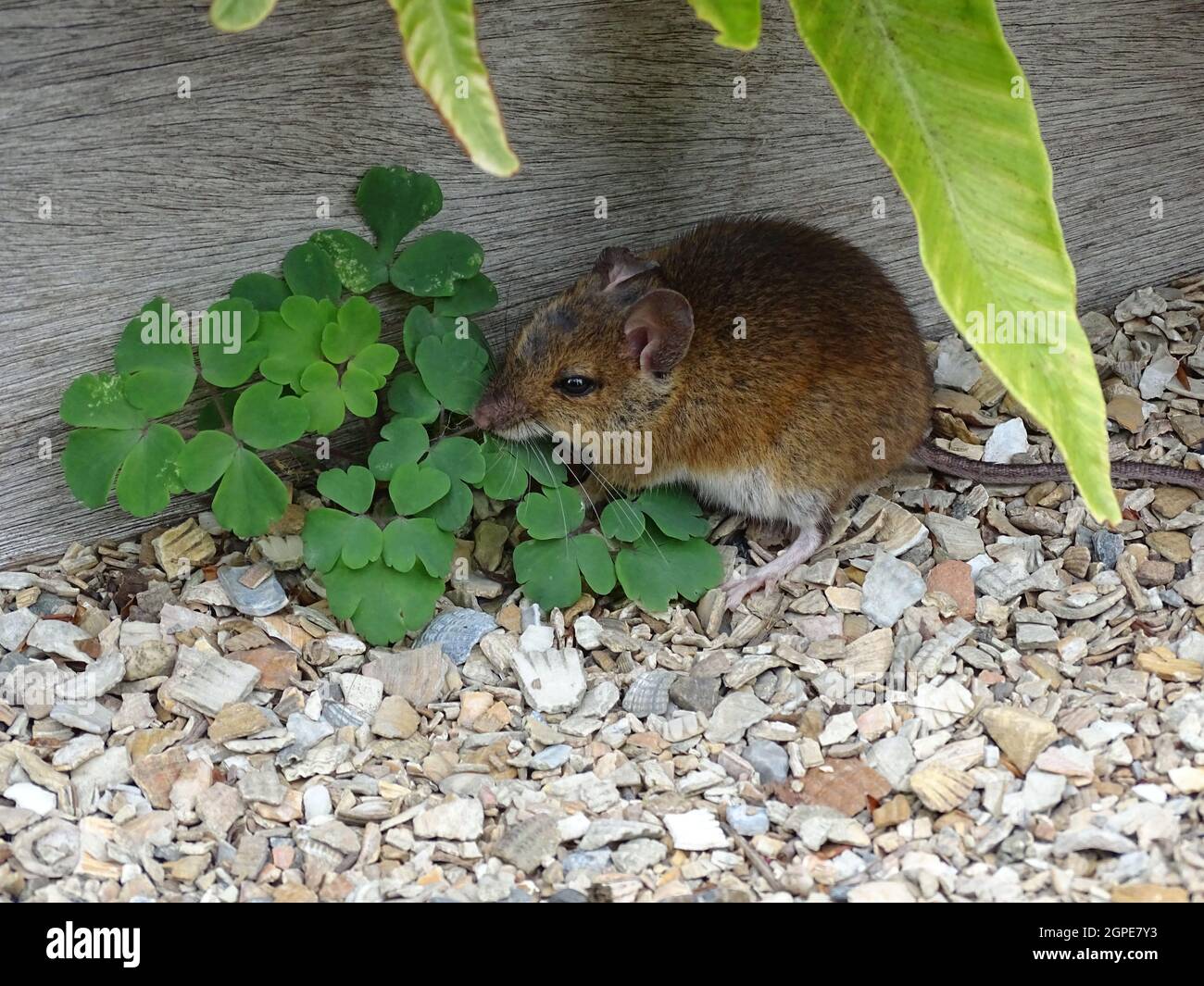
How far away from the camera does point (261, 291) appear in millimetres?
4000

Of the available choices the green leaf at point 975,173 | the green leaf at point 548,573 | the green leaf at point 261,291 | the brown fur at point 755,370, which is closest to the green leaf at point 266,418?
the green leaf at point 261,291

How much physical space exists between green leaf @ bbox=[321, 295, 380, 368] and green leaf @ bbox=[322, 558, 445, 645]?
0.63 meters

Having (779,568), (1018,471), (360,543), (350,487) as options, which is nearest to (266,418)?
(350,487)

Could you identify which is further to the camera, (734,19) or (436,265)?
(436,265)

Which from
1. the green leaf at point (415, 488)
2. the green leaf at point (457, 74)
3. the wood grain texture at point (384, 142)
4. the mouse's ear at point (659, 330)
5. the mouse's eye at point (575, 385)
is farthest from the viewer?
the mouse's eye at point (575, 385)

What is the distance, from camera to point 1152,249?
530cm

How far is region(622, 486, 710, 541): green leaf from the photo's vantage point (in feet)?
13.9

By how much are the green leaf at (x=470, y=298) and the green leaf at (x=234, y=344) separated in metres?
0.57

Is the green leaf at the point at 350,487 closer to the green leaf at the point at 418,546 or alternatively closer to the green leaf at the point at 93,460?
the green leaf at the point at 418,546

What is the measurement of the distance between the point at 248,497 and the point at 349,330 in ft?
1.87

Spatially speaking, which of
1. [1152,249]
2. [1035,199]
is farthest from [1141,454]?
[1035,199]

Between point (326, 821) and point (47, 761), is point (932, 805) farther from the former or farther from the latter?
point (47, 761)

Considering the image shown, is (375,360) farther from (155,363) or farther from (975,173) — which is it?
(975,173)

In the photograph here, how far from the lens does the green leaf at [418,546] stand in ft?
12.8
